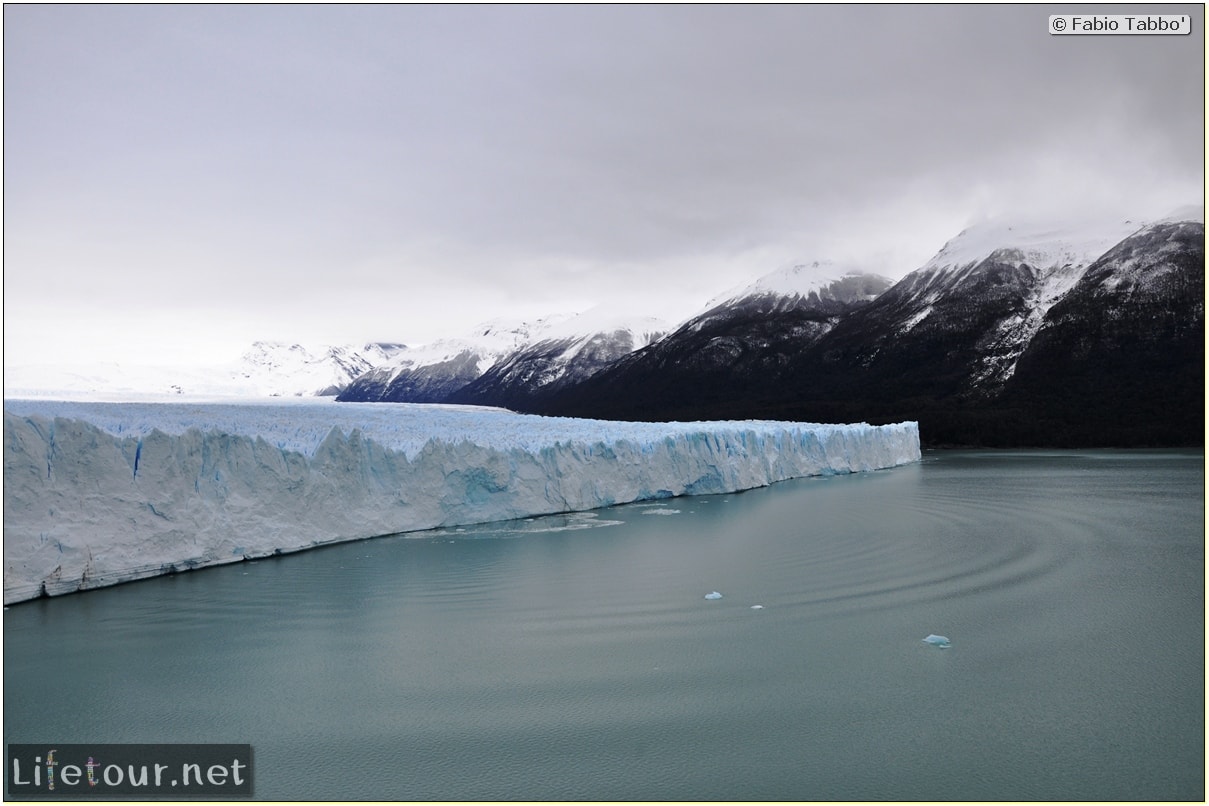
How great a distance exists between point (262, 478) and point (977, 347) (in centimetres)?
4429

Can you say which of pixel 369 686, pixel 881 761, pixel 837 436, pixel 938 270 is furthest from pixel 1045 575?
→ pixel 938 270

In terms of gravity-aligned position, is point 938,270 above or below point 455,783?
above

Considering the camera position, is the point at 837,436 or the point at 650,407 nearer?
the point at 837,436

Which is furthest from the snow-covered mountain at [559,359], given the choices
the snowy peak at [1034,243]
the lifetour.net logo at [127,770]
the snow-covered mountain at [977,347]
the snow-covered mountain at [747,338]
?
the lifetour.net logo at [127,770]

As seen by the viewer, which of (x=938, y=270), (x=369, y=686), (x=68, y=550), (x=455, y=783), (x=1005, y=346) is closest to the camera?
(x=455, y=783)

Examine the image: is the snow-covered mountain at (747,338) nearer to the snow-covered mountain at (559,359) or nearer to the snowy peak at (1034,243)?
the snowy peak at (1034,243)

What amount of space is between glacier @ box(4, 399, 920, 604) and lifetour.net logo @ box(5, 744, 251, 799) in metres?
3.22

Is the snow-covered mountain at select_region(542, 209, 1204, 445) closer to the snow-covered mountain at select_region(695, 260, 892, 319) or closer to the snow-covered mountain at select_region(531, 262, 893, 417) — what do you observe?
the snow-covered mountain at select_region(531, 262, 893, 417)

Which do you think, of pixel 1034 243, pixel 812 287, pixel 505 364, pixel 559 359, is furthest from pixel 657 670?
pixel 505 364

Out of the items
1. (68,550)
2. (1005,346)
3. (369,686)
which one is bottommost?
(369,686)

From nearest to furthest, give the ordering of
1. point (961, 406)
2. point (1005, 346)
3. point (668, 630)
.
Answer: point (668, 630) → point (961, 406) → point (1005, 346)

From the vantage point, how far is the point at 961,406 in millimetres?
38906

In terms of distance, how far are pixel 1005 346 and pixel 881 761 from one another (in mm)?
44988

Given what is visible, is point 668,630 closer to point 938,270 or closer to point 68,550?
point 68,550
